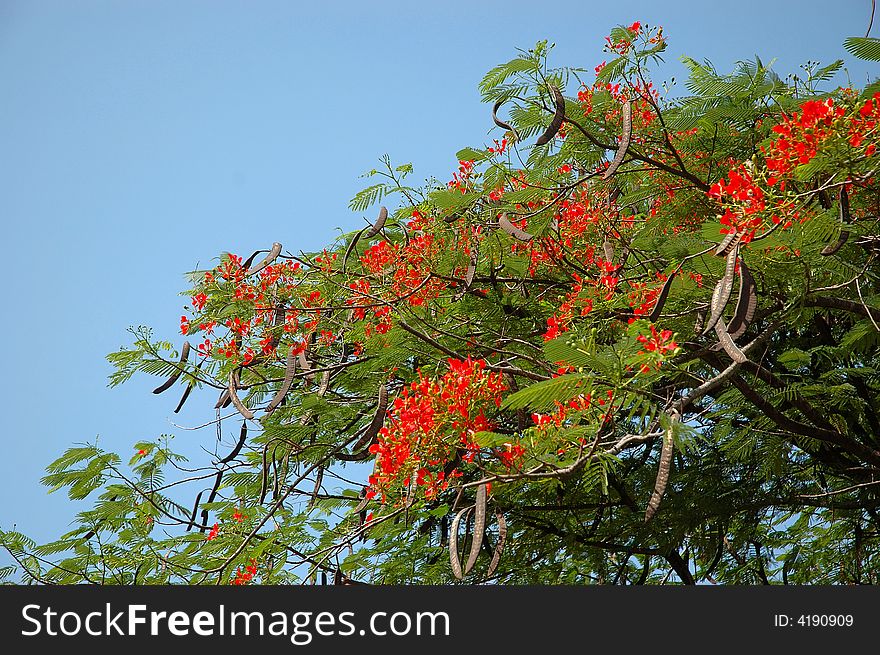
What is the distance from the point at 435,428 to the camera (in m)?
3.31

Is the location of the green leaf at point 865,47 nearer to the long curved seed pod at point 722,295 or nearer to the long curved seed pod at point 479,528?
the long curved seed pod at point 722,295

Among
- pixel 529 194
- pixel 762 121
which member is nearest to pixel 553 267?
pixel 529 194

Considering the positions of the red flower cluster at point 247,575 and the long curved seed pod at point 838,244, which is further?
the red flower cluster at point 247,575

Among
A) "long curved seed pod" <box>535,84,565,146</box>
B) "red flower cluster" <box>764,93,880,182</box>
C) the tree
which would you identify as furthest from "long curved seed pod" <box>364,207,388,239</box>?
"red flower cluster" <box>764,93,880,182</box>

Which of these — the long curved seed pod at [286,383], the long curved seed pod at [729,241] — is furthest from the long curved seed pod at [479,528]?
the long curved seed pod at [286,383]

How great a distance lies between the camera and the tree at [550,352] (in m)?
3.40

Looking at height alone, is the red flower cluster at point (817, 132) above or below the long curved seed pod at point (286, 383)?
above

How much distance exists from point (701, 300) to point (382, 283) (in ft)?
5.59

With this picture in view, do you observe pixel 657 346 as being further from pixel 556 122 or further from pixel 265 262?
pixel 265 262

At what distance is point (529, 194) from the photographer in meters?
4.83

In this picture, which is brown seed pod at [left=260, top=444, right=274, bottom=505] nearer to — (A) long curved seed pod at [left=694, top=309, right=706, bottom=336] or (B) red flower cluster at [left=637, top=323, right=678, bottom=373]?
(A) long curved seed pod at [left=694, top=309, right=706, bottom=336]

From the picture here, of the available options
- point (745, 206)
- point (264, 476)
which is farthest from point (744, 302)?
point (264, 476)

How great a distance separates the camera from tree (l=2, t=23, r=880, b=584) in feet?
11.1

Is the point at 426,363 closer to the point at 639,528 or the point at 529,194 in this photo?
the point at 529,194
